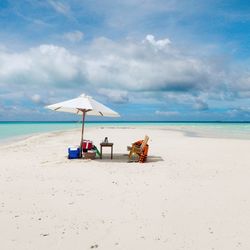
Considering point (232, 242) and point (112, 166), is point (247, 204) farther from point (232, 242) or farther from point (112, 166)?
point (112, 166)

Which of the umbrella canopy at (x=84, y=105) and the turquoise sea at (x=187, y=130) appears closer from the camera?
the umbrella canopy at (x=84, y=105)

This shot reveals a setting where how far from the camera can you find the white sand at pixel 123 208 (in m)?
4.38

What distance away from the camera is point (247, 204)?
6.10 metres

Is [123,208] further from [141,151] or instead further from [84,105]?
[84,105]

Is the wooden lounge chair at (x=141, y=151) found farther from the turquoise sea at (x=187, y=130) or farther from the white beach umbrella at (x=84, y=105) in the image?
the turquoise sea at (x=187, y=130)

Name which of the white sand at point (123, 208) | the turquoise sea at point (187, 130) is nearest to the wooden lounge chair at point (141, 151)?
the white sand at point (123, 208)

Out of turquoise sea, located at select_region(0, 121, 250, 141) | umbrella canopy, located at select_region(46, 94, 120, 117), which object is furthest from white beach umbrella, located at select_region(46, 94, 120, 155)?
turquoise sea, located at select_region(0, 121, 250, 141)

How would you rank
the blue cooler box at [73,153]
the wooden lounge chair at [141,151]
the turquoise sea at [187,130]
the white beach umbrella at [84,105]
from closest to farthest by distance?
1. the white beach umbrella at [84,105]
2. the wooden lounge chair at [141,151]
3. the blue cooler box at [73,153]
4. the turquoise sea at [187,130]

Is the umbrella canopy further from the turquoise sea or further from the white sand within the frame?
the turquoise sea

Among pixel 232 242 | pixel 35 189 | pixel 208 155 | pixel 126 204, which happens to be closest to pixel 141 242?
pixel 232 242

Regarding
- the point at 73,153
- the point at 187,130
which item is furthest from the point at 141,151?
the point at 187,130

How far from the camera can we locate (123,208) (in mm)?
5727

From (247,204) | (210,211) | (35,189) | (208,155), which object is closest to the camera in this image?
Result: (210,211)

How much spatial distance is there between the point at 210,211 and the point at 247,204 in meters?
0.94
